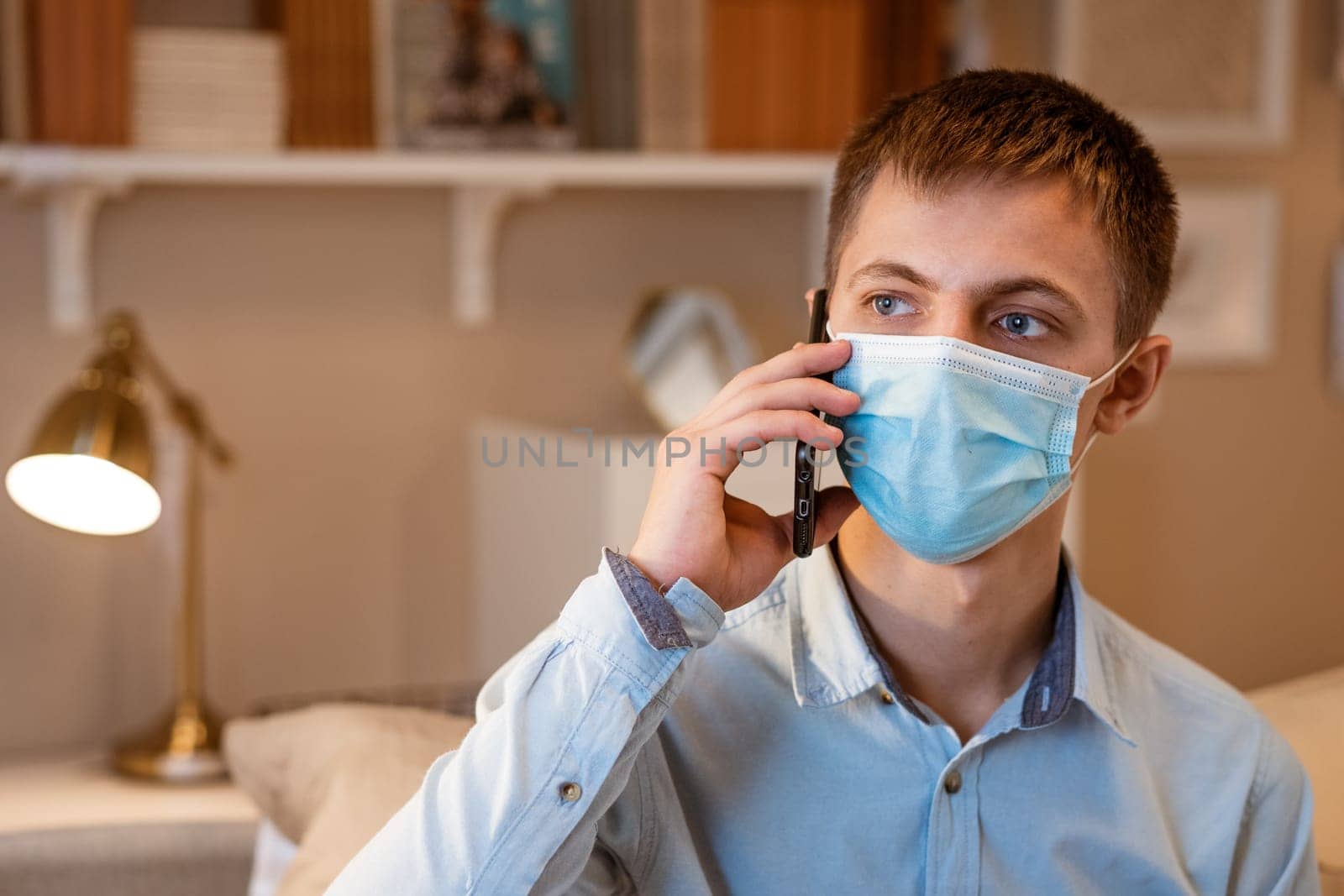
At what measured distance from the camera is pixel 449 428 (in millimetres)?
2201

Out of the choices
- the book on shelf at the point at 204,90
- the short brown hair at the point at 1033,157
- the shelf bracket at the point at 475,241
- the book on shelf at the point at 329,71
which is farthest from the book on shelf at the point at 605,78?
the short brown hair at the point at 1033,157

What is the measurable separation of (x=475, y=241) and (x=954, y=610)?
3.94 ft

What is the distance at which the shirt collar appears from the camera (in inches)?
43.2

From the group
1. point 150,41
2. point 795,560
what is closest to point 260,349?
point 150,41

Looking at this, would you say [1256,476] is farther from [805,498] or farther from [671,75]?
[805,498]

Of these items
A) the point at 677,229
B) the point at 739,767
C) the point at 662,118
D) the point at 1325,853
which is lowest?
the point at 1325,853

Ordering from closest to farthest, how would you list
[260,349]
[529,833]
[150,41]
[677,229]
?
[529,833]
[150,41]
[260,349]
[677,229]

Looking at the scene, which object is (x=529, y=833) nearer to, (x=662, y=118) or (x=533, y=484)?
(x=533, y=484)

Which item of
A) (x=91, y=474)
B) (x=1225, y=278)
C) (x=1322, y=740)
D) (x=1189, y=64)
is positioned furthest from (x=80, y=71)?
(x=1225, y=278)

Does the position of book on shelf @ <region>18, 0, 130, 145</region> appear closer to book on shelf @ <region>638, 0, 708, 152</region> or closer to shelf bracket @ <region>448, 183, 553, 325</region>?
shelf bracket @ <region>448, 183, 553, 325</region>

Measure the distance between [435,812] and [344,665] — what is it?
4.29 feet

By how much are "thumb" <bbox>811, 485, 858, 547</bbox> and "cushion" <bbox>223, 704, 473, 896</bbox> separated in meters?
0.46

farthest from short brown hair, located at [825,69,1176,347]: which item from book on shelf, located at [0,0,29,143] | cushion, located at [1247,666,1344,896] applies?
book on shelf, located at [0,0,29,143]

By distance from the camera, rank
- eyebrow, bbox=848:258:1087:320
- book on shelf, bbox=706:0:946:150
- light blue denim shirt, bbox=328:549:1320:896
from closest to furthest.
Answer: light blue denim shirt, bbox=328:549:1320:896
eyebrow, bbox=848:258:1087:320
book on shelf, bbox=706:0:946:150
